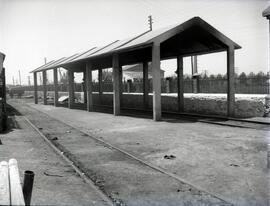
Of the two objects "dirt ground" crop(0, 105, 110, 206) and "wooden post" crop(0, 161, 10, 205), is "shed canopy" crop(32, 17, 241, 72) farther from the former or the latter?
"wooden post" crop(0, 161, 10, 205)

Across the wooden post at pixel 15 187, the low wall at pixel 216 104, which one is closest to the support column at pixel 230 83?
the low wall at pixel 216 104

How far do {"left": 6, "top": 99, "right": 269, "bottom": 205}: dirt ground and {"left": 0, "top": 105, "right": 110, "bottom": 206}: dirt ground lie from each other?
4.33ft

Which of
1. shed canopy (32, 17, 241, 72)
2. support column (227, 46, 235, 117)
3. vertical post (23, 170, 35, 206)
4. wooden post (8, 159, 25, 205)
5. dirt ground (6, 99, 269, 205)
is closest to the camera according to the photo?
wooden post (8, 159, 25, 205)

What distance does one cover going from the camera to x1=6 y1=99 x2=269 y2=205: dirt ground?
5723 mm

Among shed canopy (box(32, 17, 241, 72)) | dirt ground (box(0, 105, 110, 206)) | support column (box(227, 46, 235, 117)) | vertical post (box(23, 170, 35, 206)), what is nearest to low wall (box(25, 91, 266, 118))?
support column (box(227, 46, 235, 117))

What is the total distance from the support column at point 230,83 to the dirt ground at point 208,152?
91.5 inches

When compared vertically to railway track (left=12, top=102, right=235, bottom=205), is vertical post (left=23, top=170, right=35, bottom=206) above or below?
above

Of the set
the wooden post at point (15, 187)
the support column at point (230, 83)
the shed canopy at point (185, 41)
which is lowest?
the wooden post at point (15, 187)

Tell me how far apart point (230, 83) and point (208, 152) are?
8.38m

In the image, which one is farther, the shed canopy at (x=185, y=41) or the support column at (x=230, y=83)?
the support column at (x=230, y=83)

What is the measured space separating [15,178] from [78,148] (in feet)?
18.3

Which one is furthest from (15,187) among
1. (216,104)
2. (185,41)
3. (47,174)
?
(185,41)

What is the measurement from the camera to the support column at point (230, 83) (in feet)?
51.4

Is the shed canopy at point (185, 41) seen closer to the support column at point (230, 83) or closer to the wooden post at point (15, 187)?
the support column at point (230, 83)
